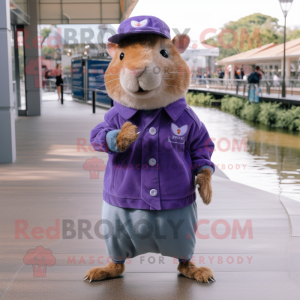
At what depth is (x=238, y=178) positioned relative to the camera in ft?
28.2

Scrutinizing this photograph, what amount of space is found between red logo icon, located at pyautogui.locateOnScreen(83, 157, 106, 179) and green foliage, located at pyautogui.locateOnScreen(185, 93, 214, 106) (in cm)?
2643

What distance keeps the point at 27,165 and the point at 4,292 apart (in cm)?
443

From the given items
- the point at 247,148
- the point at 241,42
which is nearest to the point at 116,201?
the point at 247,148

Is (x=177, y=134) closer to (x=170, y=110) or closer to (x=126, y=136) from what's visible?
(x=170, y=110)

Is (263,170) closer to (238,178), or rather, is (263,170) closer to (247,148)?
(238,178)

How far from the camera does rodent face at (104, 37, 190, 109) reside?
97.9 inches

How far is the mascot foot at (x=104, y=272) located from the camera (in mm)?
2912

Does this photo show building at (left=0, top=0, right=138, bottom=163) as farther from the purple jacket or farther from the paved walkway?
the purple jacket

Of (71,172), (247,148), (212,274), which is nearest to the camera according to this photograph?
(212,274)

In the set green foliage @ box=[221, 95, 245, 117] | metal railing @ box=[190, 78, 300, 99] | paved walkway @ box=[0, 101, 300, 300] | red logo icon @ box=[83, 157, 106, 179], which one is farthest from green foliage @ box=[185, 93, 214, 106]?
paved walkway @ box=[0, 101, 300, 300]

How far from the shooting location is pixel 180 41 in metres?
Answer: 2.79

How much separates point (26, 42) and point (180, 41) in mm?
13448

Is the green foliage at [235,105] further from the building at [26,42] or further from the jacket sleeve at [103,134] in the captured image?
the jacket sleeve at [103,134]

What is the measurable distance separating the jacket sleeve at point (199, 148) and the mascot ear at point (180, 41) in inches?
18.9
